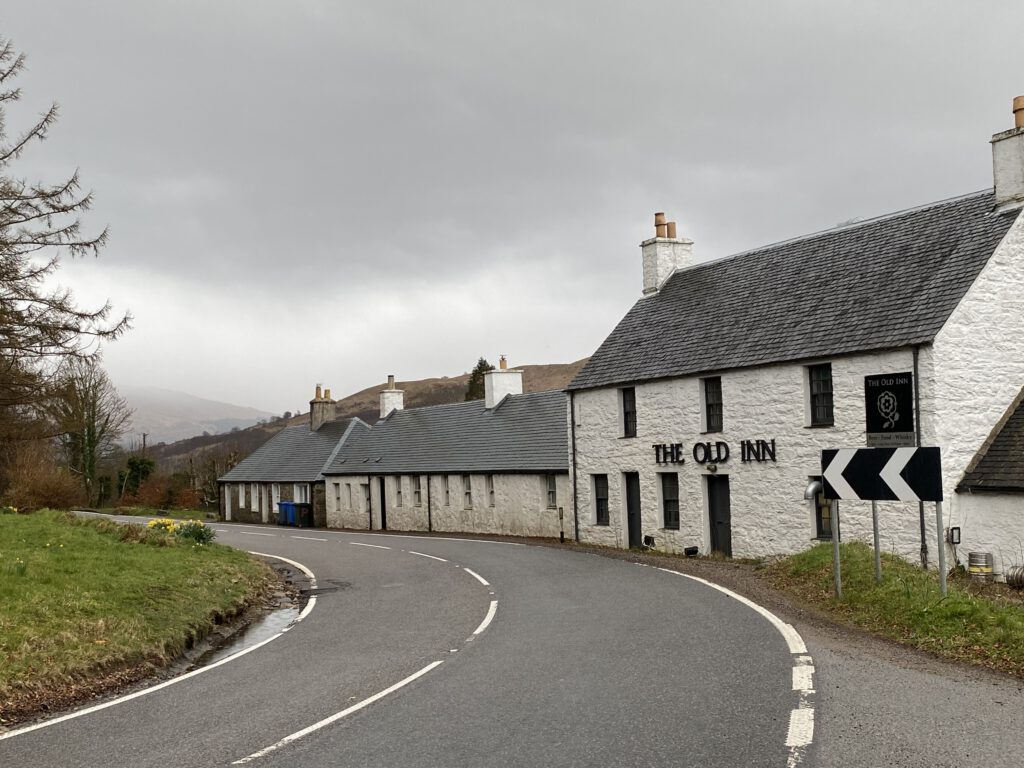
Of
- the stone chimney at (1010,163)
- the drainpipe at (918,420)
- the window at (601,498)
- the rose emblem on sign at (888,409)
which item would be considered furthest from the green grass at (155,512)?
the rose emblem on sign at (888,409)

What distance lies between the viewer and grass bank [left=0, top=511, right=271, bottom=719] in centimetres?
1066

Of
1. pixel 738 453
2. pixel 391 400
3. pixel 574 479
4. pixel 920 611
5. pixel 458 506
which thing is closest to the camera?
pixel 920 611

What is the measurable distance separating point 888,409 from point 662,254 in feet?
63.6

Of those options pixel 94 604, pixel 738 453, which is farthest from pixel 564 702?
pixel 738 453

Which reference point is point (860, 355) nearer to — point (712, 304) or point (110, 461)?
point (712, 304)

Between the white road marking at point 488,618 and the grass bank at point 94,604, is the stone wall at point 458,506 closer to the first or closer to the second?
Answer: the grass bank at point 94,604

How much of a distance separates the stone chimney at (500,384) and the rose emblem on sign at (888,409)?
28.9 meters

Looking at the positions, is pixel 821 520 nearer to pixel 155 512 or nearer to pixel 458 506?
pixel 458 506

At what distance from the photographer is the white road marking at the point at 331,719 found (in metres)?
7.65

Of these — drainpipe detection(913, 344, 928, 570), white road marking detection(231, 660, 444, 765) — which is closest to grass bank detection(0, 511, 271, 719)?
white road marking detection(231, 660, 444, 765)

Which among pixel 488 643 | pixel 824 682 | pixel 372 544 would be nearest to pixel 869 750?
pixel 824 682

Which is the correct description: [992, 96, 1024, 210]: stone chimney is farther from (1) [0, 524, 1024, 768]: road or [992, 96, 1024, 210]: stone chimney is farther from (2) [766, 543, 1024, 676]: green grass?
(1) [0, 524, 1024, 768]: road

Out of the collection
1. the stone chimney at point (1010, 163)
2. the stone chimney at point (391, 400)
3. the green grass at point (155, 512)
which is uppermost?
the stone chimney at point (1010, 163)

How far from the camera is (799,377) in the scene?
23109mm
